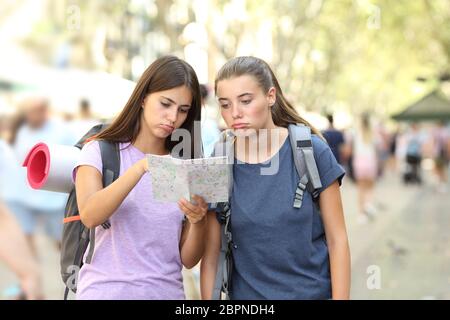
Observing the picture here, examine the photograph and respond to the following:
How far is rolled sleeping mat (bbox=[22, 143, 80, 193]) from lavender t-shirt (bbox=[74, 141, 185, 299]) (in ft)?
0.33

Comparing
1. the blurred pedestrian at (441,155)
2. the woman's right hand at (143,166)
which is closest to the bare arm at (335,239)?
the woman's right hand at (143,166)

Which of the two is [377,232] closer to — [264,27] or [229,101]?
[229,101]

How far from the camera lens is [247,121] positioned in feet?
9.68

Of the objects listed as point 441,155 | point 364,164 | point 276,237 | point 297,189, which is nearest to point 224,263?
point 276,237

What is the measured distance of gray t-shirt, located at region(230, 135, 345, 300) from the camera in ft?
9.55

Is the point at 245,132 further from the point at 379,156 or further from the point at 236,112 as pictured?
the point at 379,156

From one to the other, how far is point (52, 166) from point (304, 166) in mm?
835

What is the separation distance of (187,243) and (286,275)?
34 cm

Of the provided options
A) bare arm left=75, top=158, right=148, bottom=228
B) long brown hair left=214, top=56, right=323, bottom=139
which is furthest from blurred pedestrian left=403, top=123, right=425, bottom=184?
bare arm left=75, top=158, right=148, bottom=228

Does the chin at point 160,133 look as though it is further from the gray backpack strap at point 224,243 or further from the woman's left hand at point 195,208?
the woman's left hand at point 195,208

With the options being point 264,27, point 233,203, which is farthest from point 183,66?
point 264,27

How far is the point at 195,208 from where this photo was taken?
9.14ft

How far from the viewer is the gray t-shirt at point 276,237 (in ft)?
9.55

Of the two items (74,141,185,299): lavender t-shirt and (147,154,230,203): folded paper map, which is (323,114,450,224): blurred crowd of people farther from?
(147,154,230,203): folded paper map
